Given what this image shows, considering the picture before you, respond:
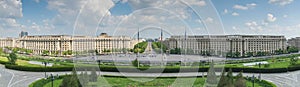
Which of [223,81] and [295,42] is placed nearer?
[223,81]

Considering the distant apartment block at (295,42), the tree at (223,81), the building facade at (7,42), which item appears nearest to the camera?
the tree at (223,81)

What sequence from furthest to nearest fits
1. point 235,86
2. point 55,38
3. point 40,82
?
point 55,38 → point 40,82 → point 235,86

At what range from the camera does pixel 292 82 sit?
1006 cm

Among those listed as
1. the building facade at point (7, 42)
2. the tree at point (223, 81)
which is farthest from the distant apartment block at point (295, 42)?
the building facade at point (7, 42)

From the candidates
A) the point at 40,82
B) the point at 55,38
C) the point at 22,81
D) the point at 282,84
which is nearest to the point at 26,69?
the point at 22,81

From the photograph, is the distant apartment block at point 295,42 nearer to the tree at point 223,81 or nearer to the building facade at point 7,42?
the tree at point 223,81

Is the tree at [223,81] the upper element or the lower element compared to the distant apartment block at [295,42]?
lower

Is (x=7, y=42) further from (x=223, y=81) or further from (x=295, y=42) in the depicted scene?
(x=295, y=42)

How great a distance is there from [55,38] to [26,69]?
565 inches

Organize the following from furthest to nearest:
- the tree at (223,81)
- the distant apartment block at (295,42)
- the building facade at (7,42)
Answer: the distant apartment block at (295,42) → the building facade at (7,42) → the tree at (223,81)

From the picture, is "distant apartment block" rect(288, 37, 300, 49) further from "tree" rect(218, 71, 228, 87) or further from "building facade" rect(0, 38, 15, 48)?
"building facade" rect(0, 38, 15, 48)

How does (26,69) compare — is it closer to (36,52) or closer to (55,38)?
(55,38)

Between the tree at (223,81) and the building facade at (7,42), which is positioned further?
the building facade at (7,42)

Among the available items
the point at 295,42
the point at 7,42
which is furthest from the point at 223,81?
the point at 295,42
